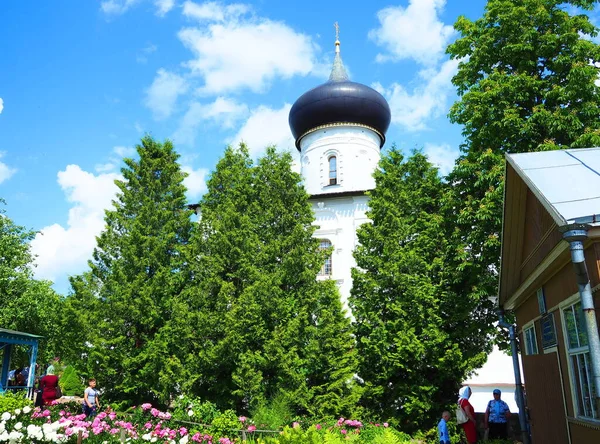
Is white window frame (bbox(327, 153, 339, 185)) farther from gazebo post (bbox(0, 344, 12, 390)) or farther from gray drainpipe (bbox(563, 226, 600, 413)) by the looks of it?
gray drainpipe (bbox(563, 226, 600, 413))

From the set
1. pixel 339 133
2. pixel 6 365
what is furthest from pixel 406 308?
pixel 339 133

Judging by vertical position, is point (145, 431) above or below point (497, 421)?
above

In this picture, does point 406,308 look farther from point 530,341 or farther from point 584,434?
point 584,434

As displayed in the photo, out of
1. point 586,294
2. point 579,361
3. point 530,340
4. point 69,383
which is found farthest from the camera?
point 69,383

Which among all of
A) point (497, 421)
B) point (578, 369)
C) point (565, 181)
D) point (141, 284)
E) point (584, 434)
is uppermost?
point (141, 284)

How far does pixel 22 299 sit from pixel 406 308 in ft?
54.2

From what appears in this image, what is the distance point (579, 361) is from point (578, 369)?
116 mm

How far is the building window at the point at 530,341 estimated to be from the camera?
8416 mm

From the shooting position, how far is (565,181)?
5.80 metres

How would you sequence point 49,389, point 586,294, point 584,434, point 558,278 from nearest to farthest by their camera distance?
point 586,294, point 584,434, point 558,278, point 49,389

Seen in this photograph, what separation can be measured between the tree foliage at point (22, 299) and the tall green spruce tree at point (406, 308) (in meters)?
13.8

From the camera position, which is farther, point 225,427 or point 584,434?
point 225,427

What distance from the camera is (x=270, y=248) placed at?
48.4 feet

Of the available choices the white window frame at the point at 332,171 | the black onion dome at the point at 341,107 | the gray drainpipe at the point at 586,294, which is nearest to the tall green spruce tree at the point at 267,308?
the gray drainpipe at the point at 586,294
